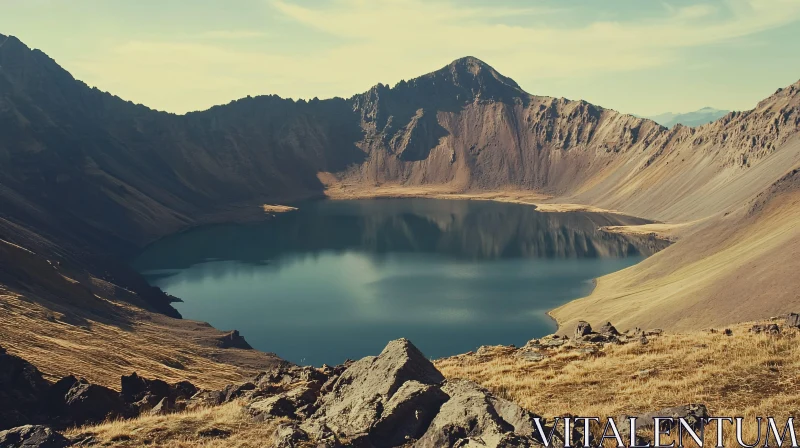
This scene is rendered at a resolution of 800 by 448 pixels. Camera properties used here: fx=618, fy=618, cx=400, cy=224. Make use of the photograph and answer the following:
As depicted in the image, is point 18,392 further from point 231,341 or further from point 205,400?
point 231,341

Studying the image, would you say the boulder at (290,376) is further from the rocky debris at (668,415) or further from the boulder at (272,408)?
the rocky debris at (668,415)

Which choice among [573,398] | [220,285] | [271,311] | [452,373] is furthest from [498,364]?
[220,285]

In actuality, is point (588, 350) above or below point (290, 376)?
above

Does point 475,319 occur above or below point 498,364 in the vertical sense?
below

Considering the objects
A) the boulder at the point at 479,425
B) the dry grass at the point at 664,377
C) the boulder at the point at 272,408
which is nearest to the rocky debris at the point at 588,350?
the dry grass at the point at 664,377

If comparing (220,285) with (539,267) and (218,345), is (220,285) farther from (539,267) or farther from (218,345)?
(539,267)

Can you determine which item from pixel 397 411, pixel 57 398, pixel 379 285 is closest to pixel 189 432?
pixel 397 411
